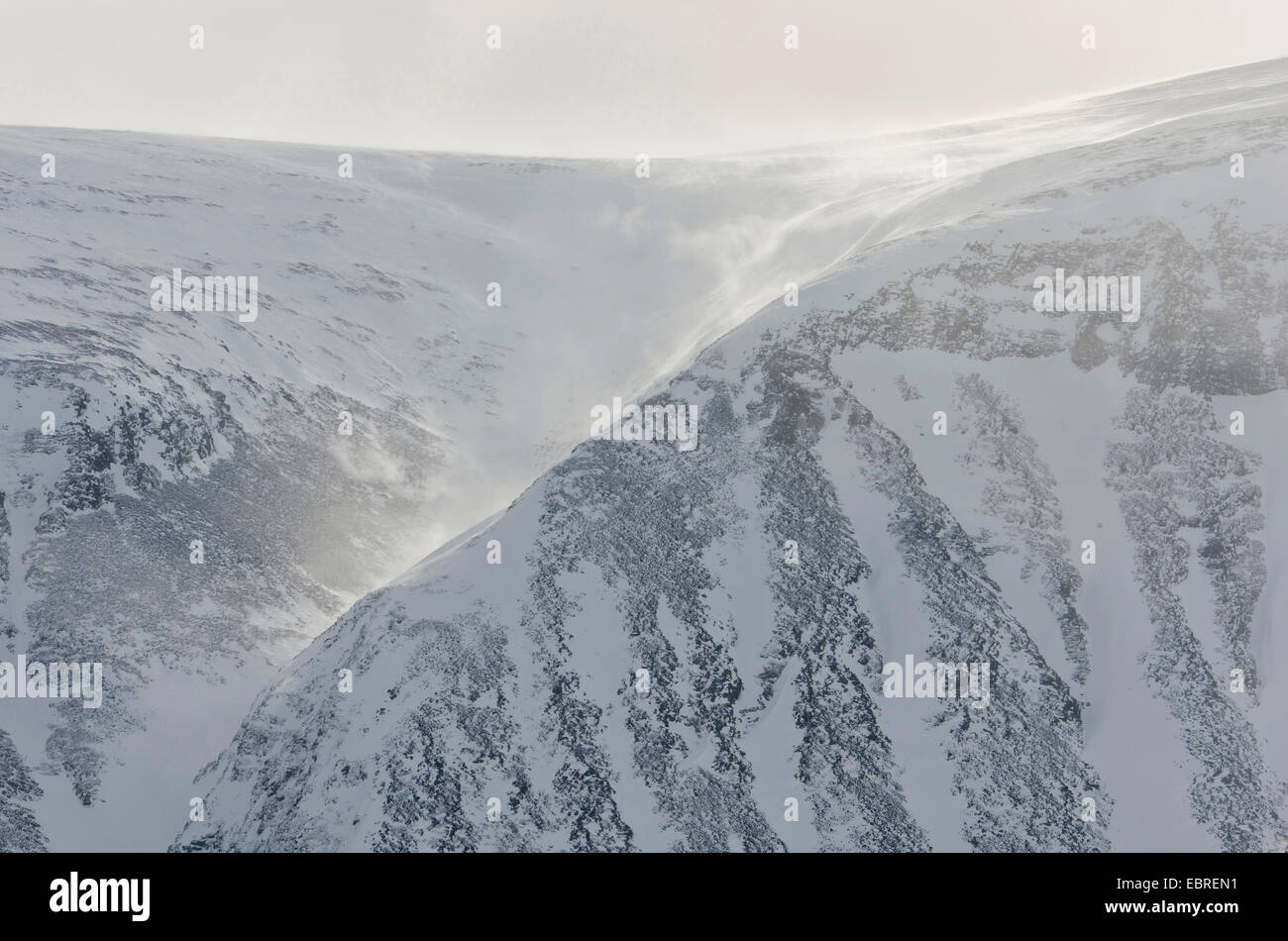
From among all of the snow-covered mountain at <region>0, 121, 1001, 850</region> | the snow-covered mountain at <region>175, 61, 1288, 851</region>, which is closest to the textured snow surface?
the snow-covered mountain at <region>175, 61, 1288, 851</region>

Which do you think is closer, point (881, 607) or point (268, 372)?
point (881, 607)

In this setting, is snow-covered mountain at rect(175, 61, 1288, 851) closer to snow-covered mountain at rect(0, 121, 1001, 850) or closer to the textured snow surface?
the textured snow surface

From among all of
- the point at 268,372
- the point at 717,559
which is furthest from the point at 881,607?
the point at 268,372

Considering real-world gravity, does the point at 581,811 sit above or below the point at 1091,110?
below

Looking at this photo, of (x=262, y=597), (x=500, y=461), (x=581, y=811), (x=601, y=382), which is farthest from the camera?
(x=601, y=382)

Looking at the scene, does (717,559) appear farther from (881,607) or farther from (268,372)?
(268,372)

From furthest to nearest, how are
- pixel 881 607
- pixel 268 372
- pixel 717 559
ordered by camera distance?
pixel 268 372 → pixel 717 559 → pixel 881 607

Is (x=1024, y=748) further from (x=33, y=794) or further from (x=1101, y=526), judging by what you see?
(x=33, y=794)
